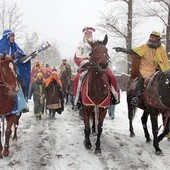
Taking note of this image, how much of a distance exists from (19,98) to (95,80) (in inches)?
65.0

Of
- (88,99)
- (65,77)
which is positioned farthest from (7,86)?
(65,77)

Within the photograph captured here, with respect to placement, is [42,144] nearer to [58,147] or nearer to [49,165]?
[58,147]

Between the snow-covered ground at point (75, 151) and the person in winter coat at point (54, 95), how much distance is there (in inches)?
Result: 79.6

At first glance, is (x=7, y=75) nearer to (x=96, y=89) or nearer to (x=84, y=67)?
(x=96, y=89)

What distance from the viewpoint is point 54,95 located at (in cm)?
1405

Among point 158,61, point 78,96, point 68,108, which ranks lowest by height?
point 68,108

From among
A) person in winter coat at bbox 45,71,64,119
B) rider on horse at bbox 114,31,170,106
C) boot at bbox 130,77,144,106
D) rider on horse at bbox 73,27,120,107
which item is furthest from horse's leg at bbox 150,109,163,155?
person in winter coat at bbox 45,71,64,119

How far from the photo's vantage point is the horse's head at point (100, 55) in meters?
7.55

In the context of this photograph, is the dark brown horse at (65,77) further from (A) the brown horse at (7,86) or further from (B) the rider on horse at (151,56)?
(A) the brown horse at (7,86)

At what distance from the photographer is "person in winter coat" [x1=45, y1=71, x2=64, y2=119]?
1383 centimetres

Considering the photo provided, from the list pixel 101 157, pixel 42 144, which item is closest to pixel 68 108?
pixel 42 144

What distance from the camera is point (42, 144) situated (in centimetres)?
890

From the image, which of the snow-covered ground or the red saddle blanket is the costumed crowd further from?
the snow-covered ground

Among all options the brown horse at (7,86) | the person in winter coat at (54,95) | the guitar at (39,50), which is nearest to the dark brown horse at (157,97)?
the guitar at (39,50)
